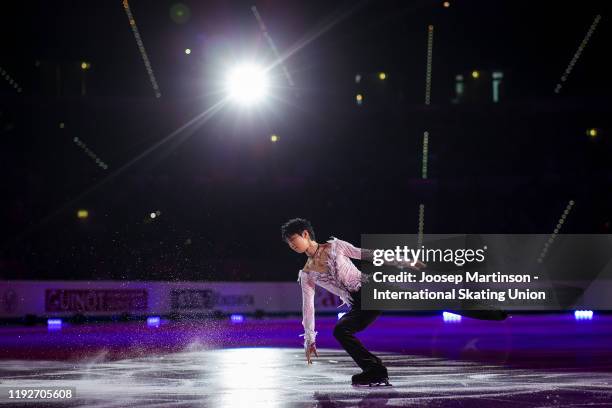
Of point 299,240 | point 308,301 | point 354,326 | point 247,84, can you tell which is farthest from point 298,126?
point 299,240

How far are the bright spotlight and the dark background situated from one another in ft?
1.74

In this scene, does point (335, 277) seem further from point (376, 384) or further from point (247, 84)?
point (247, 84)

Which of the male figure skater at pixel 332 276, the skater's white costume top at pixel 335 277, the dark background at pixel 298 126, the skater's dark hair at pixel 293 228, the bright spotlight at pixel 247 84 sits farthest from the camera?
the bright spotlight at pixel 247 84

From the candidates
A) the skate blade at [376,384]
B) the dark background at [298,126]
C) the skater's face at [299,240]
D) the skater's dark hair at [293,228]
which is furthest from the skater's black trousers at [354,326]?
the dark background at [298,126]

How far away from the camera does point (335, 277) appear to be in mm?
8844

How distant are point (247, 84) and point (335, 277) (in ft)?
99.2

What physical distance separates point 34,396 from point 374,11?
101 ft

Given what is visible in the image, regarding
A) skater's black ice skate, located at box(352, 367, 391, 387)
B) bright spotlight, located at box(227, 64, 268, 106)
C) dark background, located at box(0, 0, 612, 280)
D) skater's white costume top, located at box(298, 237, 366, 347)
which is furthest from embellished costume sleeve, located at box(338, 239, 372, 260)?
bright spotlight, located at box(227, 64, 268, 106)

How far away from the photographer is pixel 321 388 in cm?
939

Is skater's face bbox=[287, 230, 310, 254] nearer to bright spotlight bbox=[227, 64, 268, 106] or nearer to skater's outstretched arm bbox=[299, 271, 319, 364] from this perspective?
skater's outstretched arm bbox=[299, 271, 319, 364]

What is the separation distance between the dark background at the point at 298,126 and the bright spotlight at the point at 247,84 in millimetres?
529

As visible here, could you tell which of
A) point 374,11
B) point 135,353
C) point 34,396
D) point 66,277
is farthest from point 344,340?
point 374,11

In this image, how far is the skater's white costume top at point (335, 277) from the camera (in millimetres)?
8789

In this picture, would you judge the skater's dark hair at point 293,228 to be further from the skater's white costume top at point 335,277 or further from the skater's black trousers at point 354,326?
the skater's black trousers at point 354,326
